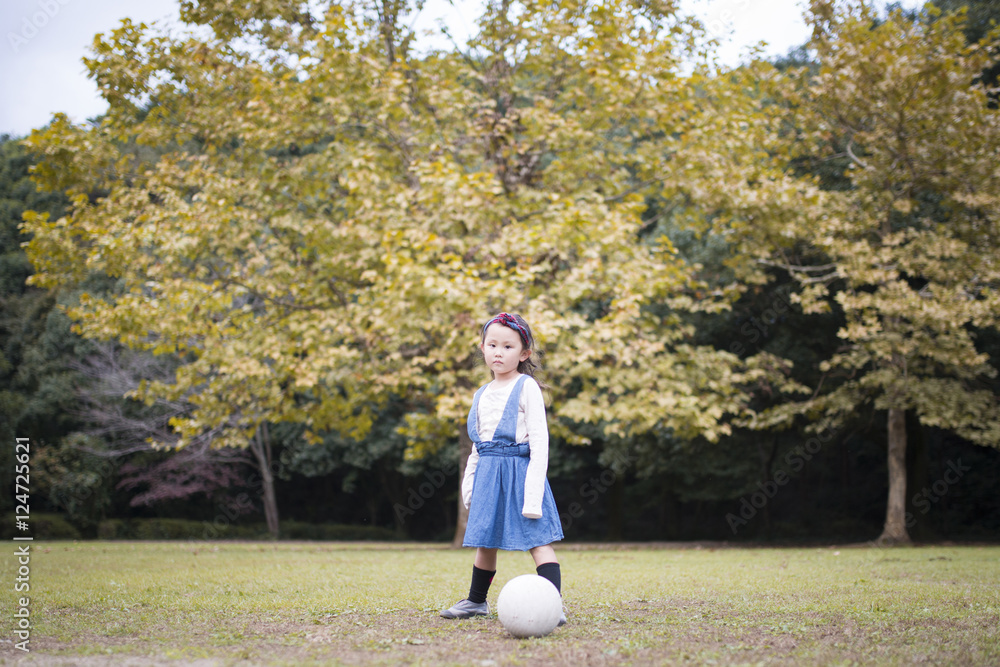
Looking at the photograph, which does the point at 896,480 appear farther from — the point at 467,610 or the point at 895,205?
the point at 467,610

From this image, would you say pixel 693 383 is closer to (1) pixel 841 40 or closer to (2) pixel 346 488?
(1) pixel 841 40

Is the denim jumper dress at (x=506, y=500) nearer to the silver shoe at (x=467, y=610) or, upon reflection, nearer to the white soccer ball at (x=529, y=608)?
the white soccer ball at (x=529, y=608)

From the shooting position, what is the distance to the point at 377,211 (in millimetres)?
12000

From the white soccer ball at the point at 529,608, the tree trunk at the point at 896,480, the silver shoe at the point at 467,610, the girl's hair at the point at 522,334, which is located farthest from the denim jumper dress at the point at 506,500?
the tree trunk at the point at 896,480

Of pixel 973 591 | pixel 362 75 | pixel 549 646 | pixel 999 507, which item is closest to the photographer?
pixel 549 646

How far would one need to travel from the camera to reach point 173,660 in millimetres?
3330

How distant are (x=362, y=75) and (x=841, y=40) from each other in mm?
8920

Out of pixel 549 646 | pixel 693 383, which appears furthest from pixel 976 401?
pixel 549 646

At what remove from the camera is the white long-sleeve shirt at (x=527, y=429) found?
440cm

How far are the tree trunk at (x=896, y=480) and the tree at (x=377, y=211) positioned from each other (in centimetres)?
451

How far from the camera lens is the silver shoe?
469 cm

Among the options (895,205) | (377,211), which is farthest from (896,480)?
(377,211)

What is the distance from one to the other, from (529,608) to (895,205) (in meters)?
13.3

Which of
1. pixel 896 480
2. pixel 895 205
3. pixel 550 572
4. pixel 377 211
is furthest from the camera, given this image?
pixel 896 480
